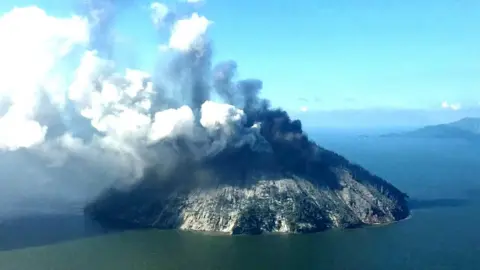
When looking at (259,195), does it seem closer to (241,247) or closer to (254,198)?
(254,198)

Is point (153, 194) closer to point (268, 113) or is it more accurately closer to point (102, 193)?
point (102, 193)

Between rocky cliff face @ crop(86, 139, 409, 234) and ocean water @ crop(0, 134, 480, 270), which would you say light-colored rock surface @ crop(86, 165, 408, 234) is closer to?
rocky cliff face @ crop(86, 139, 409, 234)

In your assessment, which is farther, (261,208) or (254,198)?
(254,198)

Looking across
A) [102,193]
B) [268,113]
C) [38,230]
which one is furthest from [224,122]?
[38,230]

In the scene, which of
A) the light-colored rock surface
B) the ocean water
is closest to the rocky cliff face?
the light-colored rock surface

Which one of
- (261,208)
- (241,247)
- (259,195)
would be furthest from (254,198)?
(241,247)

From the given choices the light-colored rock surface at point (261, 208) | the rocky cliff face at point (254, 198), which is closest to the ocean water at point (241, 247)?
the light-colored rock surface at point (261, 208)
